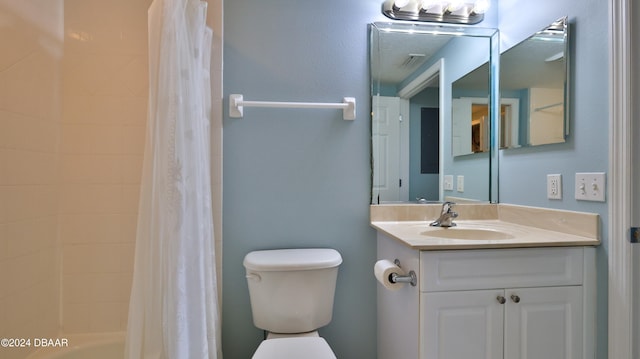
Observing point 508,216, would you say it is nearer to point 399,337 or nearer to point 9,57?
point 399,337

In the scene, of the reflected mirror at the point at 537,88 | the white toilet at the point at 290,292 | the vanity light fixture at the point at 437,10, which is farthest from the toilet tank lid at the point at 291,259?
the vanity light fixture at the point at 437,10

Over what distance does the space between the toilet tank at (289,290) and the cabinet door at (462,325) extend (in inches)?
18.2

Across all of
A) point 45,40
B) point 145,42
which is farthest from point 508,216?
point 45,40

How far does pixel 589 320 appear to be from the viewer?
1.14 metres

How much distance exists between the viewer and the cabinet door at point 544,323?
111cm

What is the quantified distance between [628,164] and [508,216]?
1.95 ft

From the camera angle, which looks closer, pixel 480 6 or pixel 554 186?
pixel 554 186

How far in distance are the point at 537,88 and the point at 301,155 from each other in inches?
44.3

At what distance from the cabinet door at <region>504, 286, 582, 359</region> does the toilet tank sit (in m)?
0.70

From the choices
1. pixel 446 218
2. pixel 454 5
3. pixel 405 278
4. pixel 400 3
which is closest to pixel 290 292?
pixel 405 278

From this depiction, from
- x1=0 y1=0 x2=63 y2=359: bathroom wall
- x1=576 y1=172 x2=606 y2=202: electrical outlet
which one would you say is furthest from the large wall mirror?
x1=0 y1=0 x2=63 y2=359: bathroom wall

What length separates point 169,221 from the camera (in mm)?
944

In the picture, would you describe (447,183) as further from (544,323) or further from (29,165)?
(29,165)

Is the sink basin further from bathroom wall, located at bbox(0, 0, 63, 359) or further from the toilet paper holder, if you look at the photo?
bathroom wall, located at bbox(0, 0, 63, 359)
